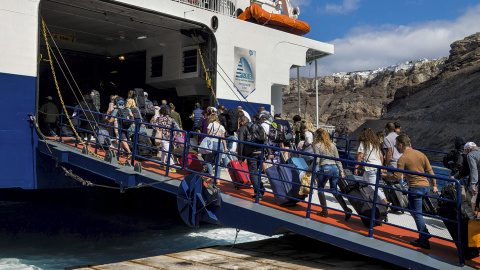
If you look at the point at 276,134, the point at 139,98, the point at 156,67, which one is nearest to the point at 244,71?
the point at 139,98

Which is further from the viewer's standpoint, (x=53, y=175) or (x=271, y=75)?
(x=271, y=75)

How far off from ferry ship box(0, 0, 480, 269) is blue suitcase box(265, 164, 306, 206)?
209mm

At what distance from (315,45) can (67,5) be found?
27.9ft

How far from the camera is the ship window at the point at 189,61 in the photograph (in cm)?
1401

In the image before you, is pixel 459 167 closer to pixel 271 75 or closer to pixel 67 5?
pixel 271 75

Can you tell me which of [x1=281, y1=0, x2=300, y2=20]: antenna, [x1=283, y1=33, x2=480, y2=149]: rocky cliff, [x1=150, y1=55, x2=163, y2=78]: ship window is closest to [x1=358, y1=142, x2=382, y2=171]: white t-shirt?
[x1=150, y1=55, x2=163, y2=78]: ship window

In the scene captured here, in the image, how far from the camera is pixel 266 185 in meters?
8.98

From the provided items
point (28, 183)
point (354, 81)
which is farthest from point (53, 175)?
point (354, 81)

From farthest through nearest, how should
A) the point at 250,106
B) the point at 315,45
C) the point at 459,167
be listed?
the point at 315,45 → the point at 250,106 → the point at 459,167

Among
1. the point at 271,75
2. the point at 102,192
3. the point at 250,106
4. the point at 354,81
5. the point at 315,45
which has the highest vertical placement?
the point at 354,81

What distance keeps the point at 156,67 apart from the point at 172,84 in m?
0.95

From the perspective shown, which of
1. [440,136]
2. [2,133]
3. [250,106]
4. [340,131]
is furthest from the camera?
[340,131]

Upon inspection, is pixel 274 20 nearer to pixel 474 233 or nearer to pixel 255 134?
pixel 255 134

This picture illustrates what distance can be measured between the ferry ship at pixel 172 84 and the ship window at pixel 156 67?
42mm
